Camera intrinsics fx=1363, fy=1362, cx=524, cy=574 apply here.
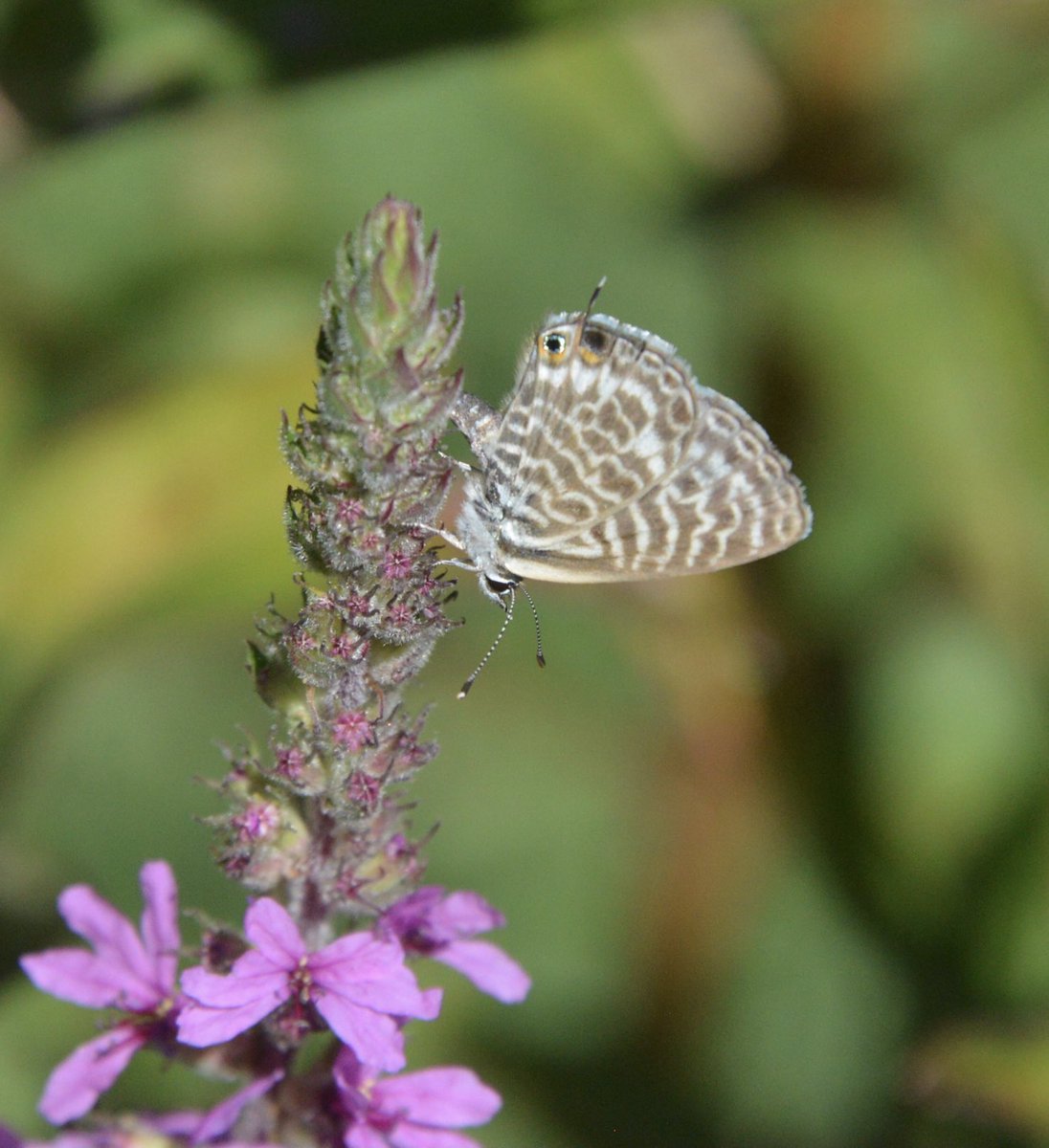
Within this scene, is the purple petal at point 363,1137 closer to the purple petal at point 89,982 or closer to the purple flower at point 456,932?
the purple flower at point 456,932

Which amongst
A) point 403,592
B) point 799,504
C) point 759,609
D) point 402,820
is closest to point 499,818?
point 759,609

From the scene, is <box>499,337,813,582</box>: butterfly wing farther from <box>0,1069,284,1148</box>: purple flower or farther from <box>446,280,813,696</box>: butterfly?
<box>0,1069,284,1148</box>: purple flower

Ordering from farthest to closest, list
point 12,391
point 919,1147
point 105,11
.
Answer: point 12,391 → point 919,1147 → point 105,11

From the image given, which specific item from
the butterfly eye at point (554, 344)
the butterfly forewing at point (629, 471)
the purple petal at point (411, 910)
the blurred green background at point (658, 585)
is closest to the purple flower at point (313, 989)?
the purple petal at point (411, 910)

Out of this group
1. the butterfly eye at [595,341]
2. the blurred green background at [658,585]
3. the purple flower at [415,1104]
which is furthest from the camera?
the blurred green background at [658,585]

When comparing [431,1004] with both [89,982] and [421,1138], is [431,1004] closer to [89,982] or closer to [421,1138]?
[421,1138]

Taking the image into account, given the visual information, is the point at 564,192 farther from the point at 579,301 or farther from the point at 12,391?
the point at 12,391
